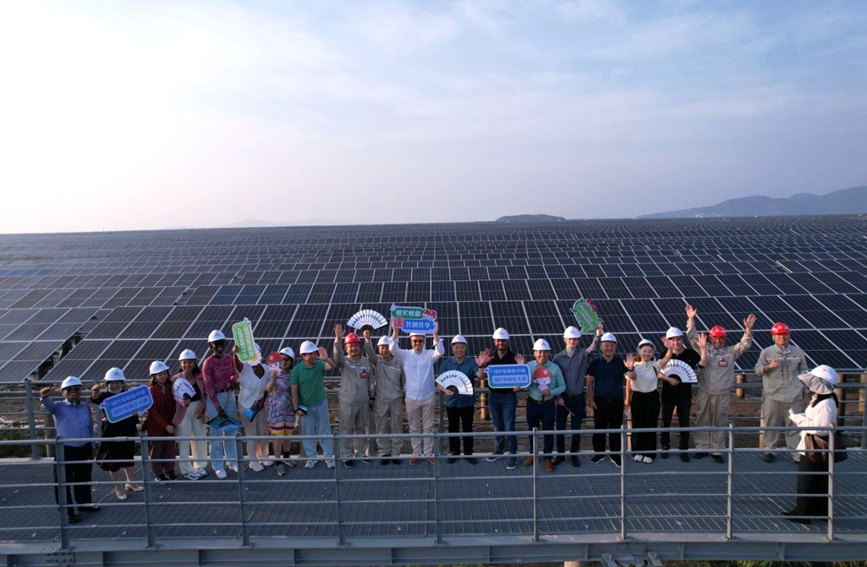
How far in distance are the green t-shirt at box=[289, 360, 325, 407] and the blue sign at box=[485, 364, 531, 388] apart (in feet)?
8.28

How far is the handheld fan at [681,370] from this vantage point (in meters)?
7.96

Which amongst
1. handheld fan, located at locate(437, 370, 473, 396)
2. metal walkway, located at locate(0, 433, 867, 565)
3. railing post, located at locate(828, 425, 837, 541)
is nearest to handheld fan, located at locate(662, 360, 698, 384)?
metal walkway, located at locate(0, 433, 867, 565)

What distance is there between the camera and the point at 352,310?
17891 millimetres

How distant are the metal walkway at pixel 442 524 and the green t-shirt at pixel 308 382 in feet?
3.93

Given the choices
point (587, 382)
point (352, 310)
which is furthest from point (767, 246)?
point (587, 382)

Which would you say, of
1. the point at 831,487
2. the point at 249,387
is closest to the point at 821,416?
the point at 831,487

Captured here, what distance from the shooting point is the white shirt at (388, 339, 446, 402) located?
27.1 ft

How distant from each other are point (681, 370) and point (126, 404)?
7.68 meters

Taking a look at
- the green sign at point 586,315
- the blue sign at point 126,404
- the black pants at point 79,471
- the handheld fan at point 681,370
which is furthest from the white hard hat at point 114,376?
the handheld fan at point 681,370

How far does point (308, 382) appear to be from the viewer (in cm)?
814

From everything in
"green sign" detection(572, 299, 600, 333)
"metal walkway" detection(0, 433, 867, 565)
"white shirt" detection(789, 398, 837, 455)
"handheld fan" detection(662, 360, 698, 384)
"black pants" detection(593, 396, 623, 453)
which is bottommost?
"metal walkway" detection(0, 433, 867, 565)

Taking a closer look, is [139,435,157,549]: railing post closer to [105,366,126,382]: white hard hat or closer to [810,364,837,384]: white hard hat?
[105,366,126,382]: white hard hat

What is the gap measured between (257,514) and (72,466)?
8.32 feet

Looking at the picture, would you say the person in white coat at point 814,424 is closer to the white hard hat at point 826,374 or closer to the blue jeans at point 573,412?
the white hard hat at point 826,374
